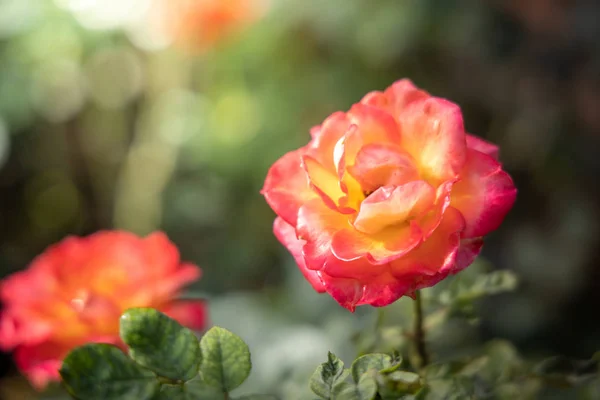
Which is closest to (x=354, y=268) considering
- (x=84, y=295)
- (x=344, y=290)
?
(x=344, y=290)

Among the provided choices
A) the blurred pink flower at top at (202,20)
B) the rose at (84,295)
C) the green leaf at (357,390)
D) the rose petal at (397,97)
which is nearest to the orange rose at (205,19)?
the blurred pink flower at top at (202,20)

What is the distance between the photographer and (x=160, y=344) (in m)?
0.23

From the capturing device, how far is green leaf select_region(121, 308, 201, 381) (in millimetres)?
228

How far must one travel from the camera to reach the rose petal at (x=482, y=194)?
257 millimetres

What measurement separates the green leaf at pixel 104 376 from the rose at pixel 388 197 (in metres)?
0.08

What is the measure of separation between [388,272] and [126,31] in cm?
102

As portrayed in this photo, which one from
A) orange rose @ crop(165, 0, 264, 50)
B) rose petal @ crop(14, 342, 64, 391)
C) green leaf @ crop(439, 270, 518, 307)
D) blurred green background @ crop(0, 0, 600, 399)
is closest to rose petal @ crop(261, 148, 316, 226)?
green leaf @ crop(439, 270, 518, 307)

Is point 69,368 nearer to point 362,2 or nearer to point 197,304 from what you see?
point 197,304

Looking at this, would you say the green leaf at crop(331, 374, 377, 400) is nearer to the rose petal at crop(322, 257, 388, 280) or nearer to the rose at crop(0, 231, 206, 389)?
the rose petal at crop(322, 257, 388, 280)

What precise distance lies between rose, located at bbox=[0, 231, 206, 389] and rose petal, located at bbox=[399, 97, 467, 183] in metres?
0.21

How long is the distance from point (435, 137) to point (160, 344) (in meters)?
0.15

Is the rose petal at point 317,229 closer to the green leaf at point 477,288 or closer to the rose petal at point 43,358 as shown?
the green leaf at point 477,288

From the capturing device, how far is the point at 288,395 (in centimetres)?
34

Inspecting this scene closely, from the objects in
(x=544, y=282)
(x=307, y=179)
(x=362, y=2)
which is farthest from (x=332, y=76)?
(x=307, y=179)
